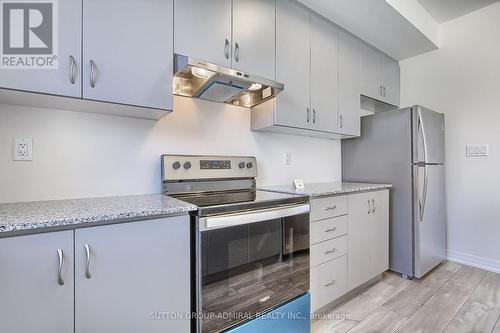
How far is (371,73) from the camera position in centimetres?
271

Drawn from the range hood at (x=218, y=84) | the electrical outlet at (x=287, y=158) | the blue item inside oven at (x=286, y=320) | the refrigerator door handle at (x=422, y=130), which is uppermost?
the range hood at (x=218, y=84)

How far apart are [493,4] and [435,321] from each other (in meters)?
3.06

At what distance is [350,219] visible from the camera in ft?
6.62

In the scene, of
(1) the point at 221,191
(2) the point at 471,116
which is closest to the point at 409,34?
(2) the point at 471,116

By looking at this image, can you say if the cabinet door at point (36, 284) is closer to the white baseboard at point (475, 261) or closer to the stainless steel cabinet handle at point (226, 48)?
the stainless steel cabinet handle at point (226, 48)

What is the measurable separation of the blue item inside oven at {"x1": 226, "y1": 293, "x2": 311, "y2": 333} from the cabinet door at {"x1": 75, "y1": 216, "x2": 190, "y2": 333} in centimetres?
35

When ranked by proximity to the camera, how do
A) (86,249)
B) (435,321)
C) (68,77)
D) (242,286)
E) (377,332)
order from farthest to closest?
(435,321)
(377,332)
(242,286)
(68,77)
(86,249)

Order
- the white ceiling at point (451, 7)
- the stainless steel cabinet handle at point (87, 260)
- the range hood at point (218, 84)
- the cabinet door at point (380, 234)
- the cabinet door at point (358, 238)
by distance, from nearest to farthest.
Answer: the stainless steel cabinet handle at point (87, 260) → the range hood at point (218, 84) → the cabinet door at point (358, 238) → the cabinet door at point (380, 234) → the white ceiling at point (451, 7)

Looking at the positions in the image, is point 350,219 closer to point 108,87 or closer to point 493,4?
point 108,87

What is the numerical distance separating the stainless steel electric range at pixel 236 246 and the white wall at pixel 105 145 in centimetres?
15

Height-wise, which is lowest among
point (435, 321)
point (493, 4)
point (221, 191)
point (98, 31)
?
point (435, 321)

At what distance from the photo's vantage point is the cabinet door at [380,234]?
88.4 inches

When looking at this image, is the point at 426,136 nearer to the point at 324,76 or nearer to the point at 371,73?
the point at 371,73

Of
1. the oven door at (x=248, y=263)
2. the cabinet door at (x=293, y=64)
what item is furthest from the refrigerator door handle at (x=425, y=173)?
the oven door at (x=248, y=263)
